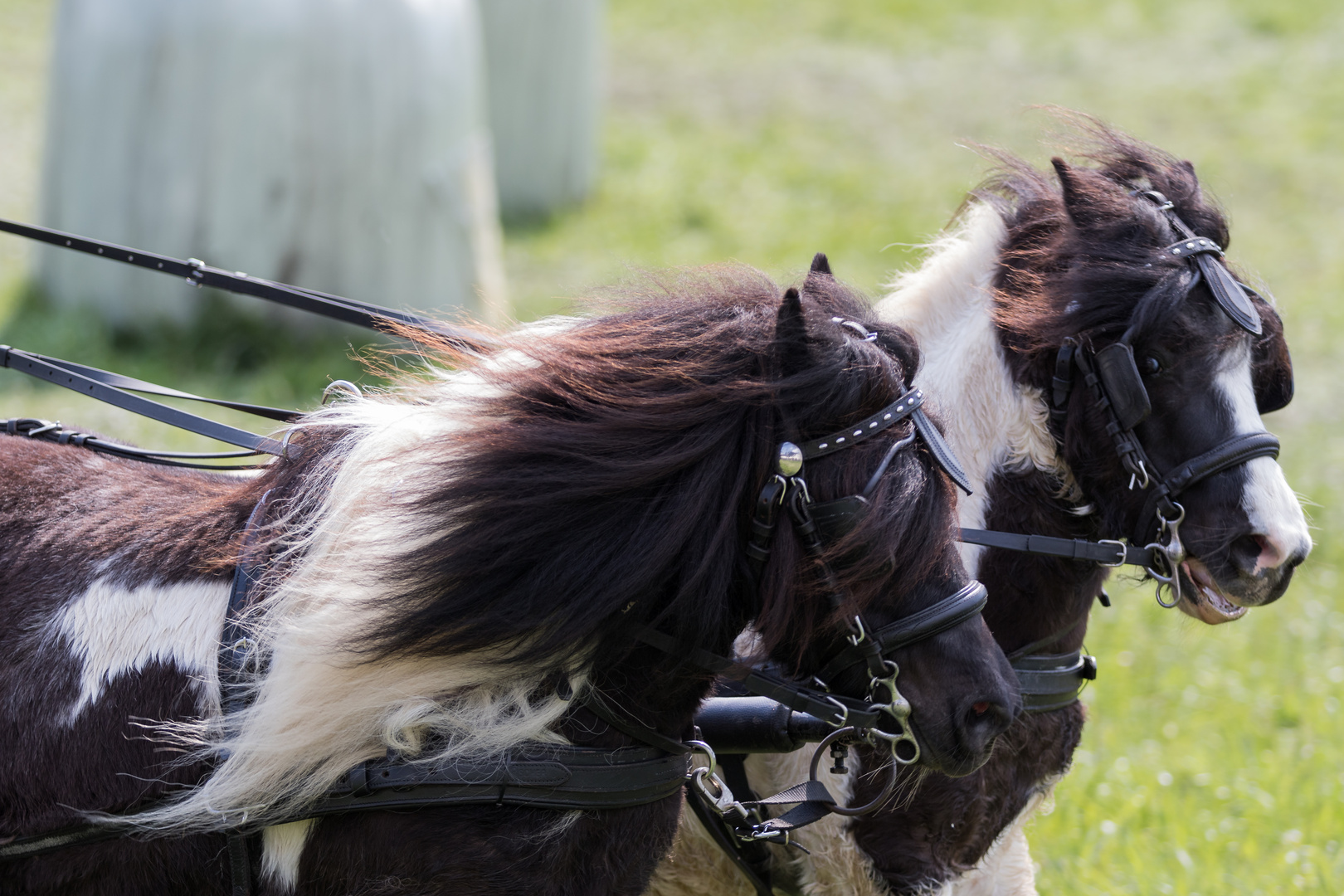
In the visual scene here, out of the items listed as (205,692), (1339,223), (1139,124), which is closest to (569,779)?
(205,692)

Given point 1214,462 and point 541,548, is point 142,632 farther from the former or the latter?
point 1214,462

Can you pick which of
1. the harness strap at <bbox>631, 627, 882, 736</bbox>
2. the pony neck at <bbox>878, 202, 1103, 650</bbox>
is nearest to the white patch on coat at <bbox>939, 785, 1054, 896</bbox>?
the pony neck at <bbox>878, 202, 1103, 650</bbox>

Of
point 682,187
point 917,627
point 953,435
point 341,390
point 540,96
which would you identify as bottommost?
point 682,187

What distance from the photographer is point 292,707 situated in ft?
5.89

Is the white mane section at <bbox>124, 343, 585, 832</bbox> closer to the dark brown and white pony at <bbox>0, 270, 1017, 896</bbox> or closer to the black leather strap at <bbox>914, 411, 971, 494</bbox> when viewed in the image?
the dark brown and white pony at <bbox>0, 270, 1017, 896</bbox>

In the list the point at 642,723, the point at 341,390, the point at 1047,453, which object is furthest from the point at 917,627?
the point at 341,390

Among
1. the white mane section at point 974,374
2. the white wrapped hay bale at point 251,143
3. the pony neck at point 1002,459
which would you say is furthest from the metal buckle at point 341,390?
the white wrapped hay bale at point 251,143

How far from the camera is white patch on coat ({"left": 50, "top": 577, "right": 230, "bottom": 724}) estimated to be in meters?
1.86

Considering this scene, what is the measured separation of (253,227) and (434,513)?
590cm

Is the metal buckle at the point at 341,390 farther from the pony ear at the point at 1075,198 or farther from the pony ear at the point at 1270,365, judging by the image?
the pony ear at the point at 1270,365

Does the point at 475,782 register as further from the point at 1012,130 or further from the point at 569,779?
the point at 1012,130

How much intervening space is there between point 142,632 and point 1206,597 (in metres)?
2.12

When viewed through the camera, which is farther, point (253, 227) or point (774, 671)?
point (253, 227)

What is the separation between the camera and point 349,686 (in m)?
1.80
